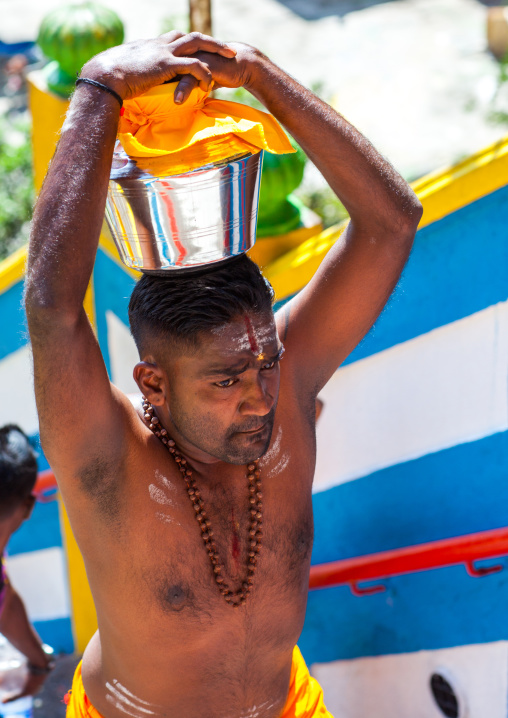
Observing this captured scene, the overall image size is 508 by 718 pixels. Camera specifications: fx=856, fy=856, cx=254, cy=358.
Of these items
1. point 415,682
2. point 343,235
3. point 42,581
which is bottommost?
point 42,581

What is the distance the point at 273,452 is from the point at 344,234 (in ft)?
1.95

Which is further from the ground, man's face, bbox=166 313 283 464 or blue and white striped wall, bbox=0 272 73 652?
man's face, bbox=166 313 283 464

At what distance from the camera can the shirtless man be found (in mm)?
1683

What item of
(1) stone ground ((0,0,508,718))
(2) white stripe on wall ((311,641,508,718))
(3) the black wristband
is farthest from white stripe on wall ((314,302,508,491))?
(1) stone ground ((0,0,508,718))

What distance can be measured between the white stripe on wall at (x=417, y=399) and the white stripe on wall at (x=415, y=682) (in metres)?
0.68

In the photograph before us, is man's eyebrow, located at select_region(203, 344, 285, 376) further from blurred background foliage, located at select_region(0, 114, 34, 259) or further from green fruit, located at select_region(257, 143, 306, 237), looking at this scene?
blurred background foliage, located at select_region(0, 114, 34, 259)

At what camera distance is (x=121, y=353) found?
12.2 ft

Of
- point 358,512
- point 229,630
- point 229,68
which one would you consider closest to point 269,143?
point 229,68

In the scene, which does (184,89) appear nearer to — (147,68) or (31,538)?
(147,68)

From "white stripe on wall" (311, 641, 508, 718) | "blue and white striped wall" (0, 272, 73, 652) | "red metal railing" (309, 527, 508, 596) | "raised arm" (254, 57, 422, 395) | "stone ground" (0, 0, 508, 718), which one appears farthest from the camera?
"stone ground" (0, 0, 508, 718)

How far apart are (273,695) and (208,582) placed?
0.46 m

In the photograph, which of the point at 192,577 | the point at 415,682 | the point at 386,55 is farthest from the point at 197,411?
the point at 386,55

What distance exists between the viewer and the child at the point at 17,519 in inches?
134

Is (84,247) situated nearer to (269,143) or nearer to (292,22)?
(269,143)
